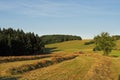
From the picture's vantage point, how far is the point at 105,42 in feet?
352

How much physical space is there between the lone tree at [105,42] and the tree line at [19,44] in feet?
91.0

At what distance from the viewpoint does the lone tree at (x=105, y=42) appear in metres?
107

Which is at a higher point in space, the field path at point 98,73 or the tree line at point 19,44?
the tree line at point 19,44

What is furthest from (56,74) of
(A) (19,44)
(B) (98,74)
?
(A) (19,44)

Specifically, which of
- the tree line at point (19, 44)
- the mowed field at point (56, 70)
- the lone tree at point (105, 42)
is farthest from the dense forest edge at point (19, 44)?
the mowed field at point (56, 70)

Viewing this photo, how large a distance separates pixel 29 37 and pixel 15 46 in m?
21.3

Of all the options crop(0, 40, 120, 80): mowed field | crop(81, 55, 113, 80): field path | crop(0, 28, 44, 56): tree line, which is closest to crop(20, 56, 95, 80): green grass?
crop(0, 40, 120, 80): mowed field

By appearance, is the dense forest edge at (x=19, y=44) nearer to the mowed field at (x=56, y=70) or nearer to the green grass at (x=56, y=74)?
the mowed field at (x=56, y=70)

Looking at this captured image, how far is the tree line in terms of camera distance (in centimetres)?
9669

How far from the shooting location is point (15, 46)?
104000 millimetres

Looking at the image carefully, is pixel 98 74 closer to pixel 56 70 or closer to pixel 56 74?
pixel 56 74

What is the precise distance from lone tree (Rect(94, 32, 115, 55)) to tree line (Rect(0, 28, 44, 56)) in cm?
2773

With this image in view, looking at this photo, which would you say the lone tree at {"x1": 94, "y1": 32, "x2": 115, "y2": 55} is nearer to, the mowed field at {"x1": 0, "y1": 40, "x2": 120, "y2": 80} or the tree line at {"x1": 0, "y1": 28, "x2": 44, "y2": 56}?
the tree line at {"x1": 0, "y1": 28, "x2": 44, "y2": 56}

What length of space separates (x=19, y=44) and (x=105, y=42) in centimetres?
3133
